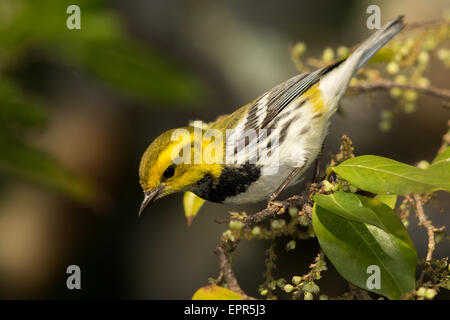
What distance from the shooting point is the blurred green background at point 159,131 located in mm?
3768

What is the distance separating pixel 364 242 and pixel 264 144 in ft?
2.55

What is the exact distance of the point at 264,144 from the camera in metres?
2.06

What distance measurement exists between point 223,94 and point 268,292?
3.15 meters

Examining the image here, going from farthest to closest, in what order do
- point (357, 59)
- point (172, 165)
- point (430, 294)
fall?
point (357, 59) → point (172, 165) → point (430, 294)

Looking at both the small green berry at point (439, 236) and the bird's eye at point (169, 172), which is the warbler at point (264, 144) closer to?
the bird's eye at point (169, 172)

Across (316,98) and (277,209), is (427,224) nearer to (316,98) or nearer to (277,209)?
(277,209)

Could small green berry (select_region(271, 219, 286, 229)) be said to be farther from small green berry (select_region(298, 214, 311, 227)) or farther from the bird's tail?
the bird's tail

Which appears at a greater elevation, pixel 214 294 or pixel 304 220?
pixel 304 220

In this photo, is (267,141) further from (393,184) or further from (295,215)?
(393,184)

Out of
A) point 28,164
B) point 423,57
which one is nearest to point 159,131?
point 423,57

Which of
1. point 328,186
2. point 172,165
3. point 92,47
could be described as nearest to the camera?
point 328,186

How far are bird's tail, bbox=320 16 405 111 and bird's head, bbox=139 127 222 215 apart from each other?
54 cm

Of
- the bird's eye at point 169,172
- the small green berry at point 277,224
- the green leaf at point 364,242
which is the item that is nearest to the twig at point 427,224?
the green leaf at point 364,242
